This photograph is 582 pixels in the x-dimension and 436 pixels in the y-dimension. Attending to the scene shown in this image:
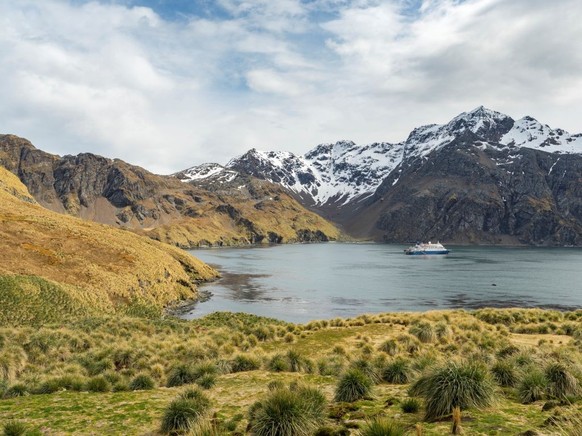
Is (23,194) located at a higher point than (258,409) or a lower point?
higher

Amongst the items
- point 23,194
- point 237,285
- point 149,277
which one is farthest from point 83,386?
point 23,194

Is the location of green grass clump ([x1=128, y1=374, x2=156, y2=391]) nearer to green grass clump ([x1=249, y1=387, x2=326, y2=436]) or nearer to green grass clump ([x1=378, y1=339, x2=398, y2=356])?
green grass clump ([x1=249, y1=387, x2=326, y2=436])

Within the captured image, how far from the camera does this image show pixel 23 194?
13788 centimetres

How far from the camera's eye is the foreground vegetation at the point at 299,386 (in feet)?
30.7

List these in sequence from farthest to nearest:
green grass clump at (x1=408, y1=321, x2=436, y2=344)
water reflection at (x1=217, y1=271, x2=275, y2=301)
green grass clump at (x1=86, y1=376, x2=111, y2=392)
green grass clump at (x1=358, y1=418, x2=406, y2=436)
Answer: water reflection at (x1=217, y1=271, x2=275, y2=301)
green grass clump at (x1=408, y1=321, x2=436, y2=344)
green grass clump at (x1=86, y1=376, x2=111, y2=392)
green grass clump at (x1=358, y1=418, x2=406, y2=436)

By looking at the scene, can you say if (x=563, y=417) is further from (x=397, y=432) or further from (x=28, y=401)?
(x=28, y=401)

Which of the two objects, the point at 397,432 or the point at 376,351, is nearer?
the point at 397,432

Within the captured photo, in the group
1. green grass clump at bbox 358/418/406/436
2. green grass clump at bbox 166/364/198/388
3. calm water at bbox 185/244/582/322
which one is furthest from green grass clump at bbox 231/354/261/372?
calm water at bbox 185/244/582/322

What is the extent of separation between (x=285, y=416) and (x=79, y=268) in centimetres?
6222

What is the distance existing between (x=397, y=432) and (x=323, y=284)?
98.8 metres

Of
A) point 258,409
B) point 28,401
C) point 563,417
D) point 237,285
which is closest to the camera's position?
point 563,417

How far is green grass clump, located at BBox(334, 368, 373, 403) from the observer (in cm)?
1209

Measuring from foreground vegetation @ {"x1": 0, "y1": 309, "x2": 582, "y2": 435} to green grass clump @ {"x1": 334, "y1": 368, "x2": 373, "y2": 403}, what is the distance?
0.12ft

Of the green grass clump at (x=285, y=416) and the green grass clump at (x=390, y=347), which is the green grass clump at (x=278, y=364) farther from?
the green grass clump at (x=285, y=416)
